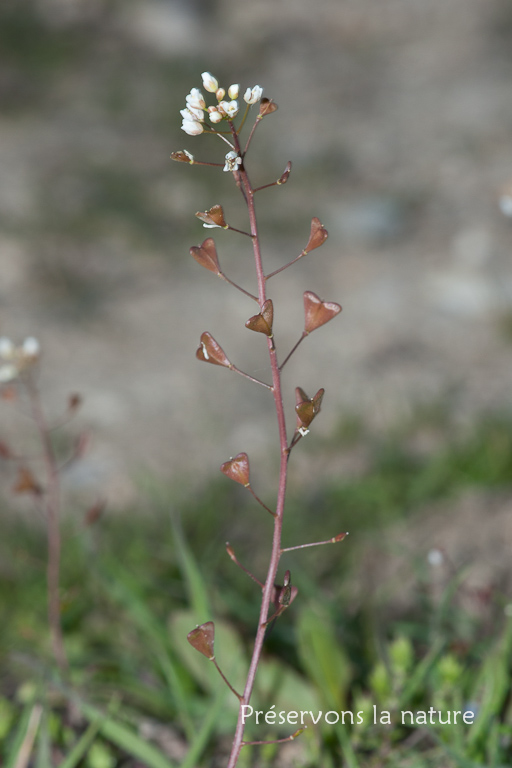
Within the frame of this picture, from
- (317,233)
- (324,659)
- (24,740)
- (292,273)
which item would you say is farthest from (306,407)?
(292,273)

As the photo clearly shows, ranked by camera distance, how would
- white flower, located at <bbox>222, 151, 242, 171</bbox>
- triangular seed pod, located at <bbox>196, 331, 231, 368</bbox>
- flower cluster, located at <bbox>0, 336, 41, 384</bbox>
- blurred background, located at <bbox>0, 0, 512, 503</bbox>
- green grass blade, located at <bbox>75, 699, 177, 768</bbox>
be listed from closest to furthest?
1. white flower, located at <bbox>222, 151, 242, 171</bbox>
2. triangular seed pod, located at <bbox>196, 331, 231, 368</bbox>
3. green grass blade, located at <bbox>75, 699, 177, 768</bbox>
4. flower cluster, located at <bbox>0, 336, 41, 384</bbox>
5. blurred background, located at <bbox>0, 0, 512, 503</bbox>

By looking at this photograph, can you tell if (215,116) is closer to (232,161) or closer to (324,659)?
(232,161)

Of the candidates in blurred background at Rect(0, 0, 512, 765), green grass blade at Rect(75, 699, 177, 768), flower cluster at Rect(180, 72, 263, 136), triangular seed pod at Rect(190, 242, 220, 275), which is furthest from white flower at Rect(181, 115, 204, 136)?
green grass blade at Rect(75, 699, 177, 768)

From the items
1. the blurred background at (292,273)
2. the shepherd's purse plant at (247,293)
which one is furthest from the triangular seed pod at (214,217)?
the blurred background at (292,273)

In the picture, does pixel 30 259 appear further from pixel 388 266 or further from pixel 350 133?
pixel 350 133

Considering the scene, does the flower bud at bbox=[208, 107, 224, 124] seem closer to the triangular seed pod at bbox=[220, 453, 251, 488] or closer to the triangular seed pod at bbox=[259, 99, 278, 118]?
the triangular seed pod at bbox=[259, 99, 278, 118]

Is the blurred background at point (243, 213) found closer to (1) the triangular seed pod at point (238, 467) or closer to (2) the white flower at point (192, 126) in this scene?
(1) the triangular seed pod at point (238, 467)

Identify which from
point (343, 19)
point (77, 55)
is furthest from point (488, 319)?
point (343, 19)
